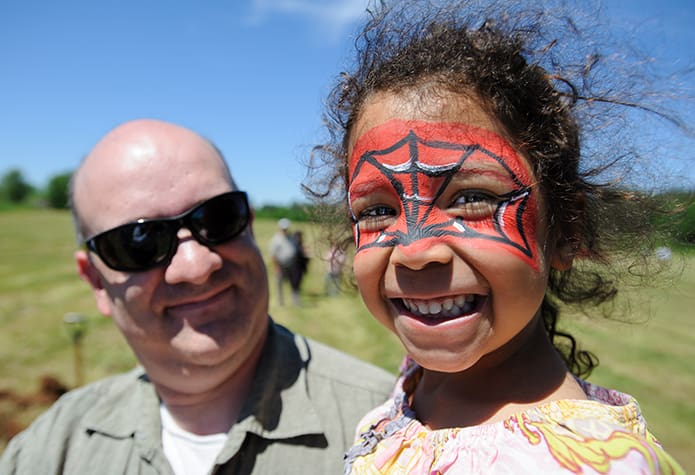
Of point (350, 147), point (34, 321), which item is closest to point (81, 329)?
point (350, 147)

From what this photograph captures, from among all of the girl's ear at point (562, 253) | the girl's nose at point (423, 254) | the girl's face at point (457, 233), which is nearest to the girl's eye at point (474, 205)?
the girl's face at point (457, 233)

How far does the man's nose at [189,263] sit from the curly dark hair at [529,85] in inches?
28.7

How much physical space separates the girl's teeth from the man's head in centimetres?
94

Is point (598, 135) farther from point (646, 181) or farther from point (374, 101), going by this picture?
point (374, 101)

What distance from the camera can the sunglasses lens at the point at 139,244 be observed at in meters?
1.79

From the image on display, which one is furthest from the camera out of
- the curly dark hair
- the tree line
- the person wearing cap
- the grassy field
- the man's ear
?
the tree line

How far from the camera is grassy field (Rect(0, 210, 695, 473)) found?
175 inches

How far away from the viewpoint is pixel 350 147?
1.47 metres

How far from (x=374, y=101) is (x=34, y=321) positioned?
1158 cm

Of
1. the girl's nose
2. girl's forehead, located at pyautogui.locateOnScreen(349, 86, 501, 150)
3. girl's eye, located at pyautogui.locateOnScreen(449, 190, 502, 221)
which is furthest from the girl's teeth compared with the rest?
girl's forehead, located at pyautogui.locateOnScreen(349, 86, 501, 150)

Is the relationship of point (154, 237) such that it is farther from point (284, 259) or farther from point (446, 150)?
point (284, 259)

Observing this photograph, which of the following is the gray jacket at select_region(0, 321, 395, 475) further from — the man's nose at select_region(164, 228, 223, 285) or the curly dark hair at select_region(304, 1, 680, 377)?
the curly dark hair at select_region(304, 1, 680, 377)

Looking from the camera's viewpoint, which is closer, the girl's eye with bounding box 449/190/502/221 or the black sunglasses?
the girl's eye with bounding box 449/190/502/221

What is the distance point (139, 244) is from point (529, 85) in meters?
1.48
